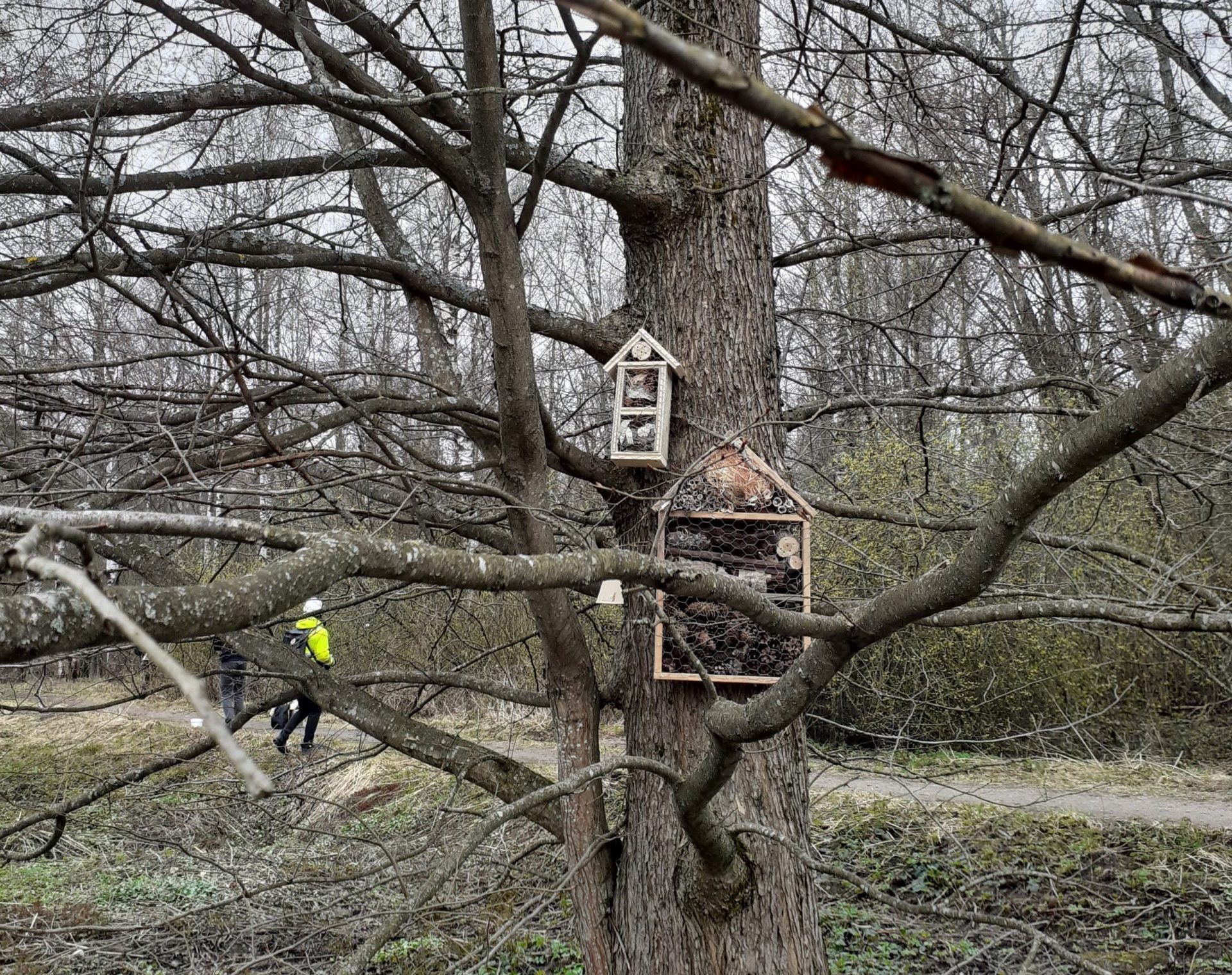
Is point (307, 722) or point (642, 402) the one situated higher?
point (642, 402)

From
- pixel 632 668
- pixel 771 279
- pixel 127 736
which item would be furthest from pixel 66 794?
pixel 771 279

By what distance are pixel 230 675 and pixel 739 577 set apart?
1.92 m

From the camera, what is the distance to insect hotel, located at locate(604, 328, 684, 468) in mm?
3375

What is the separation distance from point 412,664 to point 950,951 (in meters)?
3.63

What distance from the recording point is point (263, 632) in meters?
5.13

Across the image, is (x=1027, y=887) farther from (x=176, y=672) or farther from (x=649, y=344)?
(x=176, y=672)

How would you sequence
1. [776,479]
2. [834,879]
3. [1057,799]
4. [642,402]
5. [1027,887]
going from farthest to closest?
[1057,799]
[834,879]
[1027,887]
[642,402]
[776,479]

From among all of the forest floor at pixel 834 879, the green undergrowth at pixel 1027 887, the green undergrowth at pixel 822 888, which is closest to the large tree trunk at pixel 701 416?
the forest floor at pixel 834 879

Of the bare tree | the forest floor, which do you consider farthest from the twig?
the forest floor

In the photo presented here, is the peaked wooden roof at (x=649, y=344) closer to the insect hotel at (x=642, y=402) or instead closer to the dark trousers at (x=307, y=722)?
the insect hotel at (x=642, y=402)

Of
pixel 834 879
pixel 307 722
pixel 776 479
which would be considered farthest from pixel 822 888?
pixel 307 722

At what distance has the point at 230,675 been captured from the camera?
3562 mm

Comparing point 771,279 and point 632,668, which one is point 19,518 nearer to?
point 632,668

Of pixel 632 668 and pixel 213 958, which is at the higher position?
pixel 632 668
